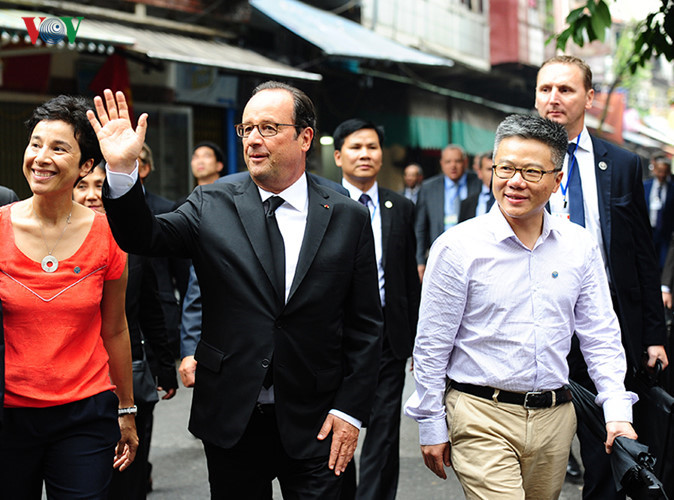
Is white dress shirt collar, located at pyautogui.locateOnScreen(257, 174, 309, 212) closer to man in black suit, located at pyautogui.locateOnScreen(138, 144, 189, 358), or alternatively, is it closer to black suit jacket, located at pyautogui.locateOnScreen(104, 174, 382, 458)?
black suit jacket, located at pyautogui.locateOnScreen(104, 174, 382, 458)

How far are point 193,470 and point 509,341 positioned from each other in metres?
3.36

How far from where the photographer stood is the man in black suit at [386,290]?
4969mm

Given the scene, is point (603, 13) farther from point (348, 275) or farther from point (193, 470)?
point (193, 470)

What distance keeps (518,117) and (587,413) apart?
1219 mm

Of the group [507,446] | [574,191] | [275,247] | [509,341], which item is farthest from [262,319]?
[574,191]

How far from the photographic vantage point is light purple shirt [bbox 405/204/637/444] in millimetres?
3303

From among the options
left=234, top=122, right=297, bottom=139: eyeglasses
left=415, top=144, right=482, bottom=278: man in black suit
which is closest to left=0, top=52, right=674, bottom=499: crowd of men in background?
left=234, top=122, right=297, bottom=139: eyeglasses

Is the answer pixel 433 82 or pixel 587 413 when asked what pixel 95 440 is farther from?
pixel 433 82

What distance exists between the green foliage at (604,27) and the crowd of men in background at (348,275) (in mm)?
1392

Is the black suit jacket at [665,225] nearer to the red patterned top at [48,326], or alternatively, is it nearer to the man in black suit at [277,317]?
the man in black suit at [277,317]

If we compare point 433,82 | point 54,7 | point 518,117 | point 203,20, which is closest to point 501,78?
point 433,82

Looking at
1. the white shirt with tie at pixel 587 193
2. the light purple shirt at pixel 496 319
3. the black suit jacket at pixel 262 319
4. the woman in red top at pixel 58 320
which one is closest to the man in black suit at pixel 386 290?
the white shirt with tie at pixel 587 193

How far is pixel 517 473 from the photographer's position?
10.7 feet

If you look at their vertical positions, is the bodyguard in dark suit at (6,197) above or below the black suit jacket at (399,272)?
above
